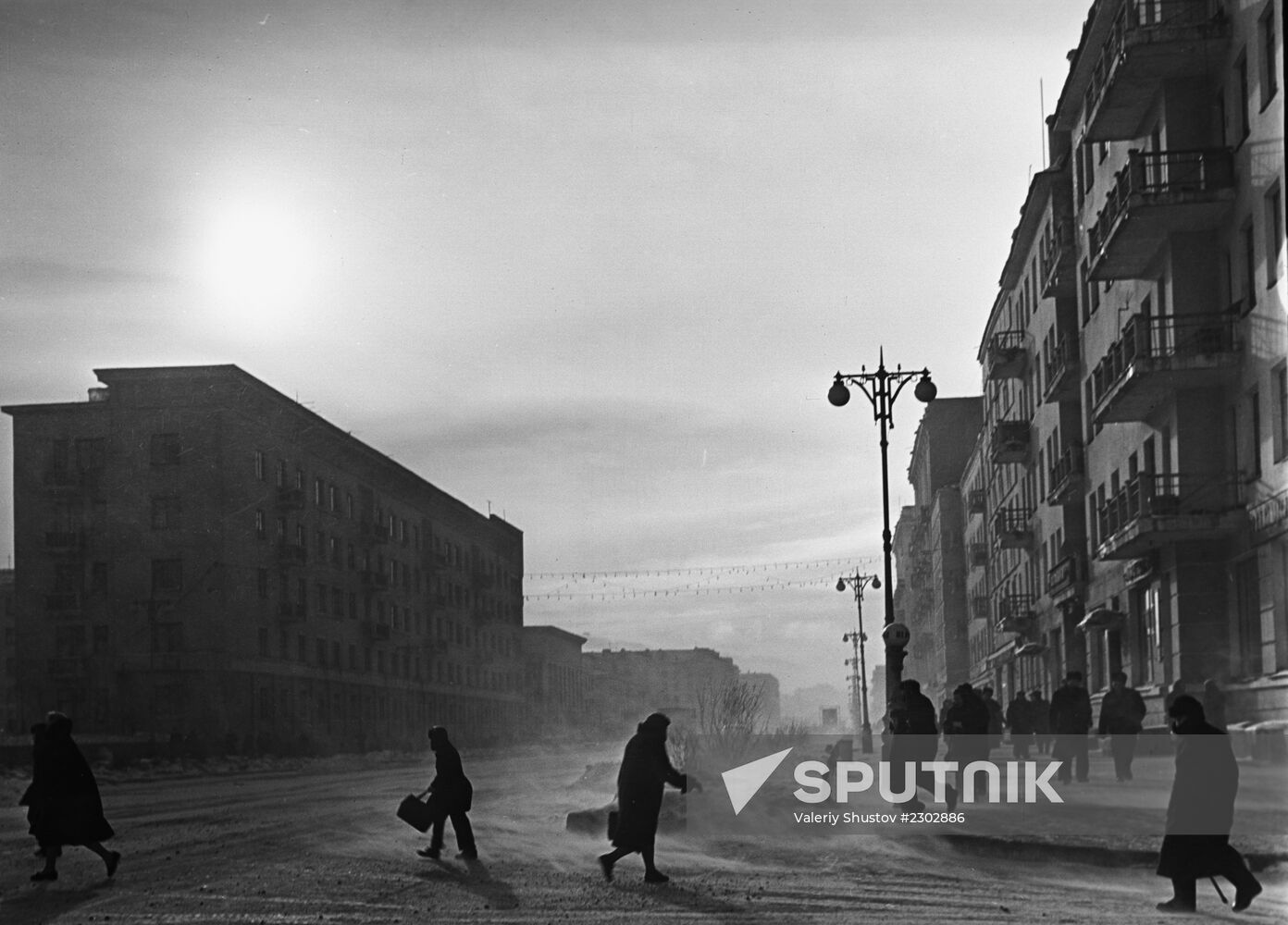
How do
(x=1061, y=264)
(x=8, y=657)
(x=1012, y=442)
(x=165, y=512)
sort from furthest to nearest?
(x=1012, y=442), (x=8, y=657), (x=1061, y=264), (x=165, y=512)

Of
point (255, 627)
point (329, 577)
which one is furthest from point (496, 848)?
point (329, 577)

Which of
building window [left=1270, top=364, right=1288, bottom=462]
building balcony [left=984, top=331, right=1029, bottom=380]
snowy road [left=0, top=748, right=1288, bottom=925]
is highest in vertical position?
building balcony [left=984, top=331, right=1029, bottom=380]

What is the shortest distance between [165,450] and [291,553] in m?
3.97

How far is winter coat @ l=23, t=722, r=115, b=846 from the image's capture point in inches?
534

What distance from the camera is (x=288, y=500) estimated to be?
38.0 metres

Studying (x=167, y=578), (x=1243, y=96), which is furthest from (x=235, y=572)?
(x=1243, y=96)

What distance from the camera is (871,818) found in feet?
50.6

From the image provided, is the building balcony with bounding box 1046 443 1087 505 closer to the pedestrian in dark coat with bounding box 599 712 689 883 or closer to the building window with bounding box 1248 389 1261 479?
the building window with bounding box 1248 389 1261 479

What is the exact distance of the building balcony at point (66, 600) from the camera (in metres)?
33.7

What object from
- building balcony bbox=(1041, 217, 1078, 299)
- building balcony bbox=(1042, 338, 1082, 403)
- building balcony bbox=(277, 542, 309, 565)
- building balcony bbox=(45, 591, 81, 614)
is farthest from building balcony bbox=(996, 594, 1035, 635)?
building balcony bbox=(45, 591, 81, 614)

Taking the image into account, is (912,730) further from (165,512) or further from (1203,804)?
(165,512)

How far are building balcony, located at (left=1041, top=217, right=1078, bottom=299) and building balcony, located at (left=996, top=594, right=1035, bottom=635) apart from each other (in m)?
11.2

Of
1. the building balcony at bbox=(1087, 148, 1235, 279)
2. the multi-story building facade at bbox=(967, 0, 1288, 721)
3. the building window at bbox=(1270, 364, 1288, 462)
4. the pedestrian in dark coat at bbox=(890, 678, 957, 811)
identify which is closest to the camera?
the pedestrian in dark coat at bbox=(890, 678, 957, 811)

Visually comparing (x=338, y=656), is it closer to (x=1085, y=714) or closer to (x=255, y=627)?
(x=255, y=627)
